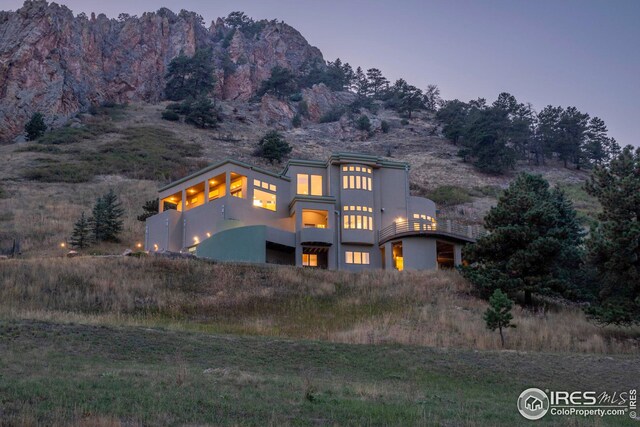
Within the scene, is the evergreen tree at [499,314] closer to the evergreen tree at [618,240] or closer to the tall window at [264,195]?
the evergreen tree at [618,240]

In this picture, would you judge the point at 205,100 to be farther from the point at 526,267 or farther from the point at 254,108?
the point at 526,267

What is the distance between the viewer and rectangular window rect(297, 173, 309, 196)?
45281 millimetres

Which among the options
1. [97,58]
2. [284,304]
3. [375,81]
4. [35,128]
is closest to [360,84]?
[375,81]

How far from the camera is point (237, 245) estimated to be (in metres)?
39.0

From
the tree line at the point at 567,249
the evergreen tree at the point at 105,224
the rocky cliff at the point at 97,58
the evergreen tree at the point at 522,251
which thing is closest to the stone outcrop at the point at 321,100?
the rocky cliff at the point at 97,58

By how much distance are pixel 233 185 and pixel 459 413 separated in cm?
3478

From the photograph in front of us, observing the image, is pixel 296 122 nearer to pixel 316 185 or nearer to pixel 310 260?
pixel 316 185

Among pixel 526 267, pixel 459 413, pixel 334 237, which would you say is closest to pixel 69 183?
pixel 334 237

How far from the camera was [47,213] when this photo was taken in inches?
1998

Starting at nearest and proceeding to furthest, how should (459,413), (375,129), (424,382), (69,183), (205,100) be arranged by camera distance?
(459,413) < (424,382) < (69,183) < (205,100) < (375,129)

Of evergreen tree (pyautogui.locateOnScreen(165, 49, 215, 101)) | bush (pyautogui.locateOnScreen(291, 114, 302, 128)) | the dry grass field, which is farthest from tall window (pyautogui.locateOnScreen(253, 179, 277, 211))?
evergreen tree (pyautogui.locateOnScreen(165, 49, 215, 101))

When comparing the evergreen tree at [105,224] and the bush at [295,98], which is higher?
the bush at [295,98]

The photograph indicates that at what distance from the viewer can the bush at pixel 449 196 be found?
220ft

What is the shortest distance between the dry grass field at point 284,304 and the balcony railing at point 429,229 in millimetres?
5234
